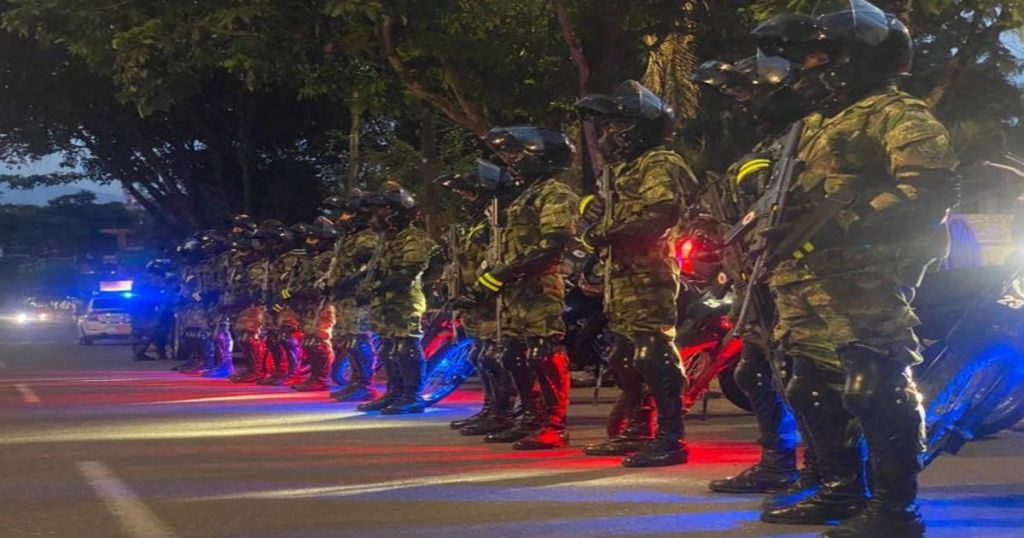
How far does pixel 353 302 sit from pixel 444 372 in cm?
180

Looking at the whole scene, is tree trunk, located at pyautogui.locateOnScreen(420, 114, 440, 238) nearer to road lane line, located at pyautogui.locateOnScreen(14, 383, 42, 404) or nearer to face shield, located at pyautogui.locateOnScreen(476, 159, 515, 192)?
road lane line, located at pyautogui.locateOnScreen(14, 383, 42, 404)

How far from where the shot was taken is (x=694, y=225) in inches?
431

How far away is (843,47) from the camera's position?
5785 mm

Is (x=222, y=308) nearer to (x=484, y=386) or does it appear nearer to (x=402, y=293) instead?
(x=402, y=293)

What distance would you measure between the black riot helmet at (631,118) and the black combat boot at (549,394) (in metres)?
1.72

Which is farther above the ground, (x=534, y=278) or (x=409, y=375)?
(x=534, y=278)

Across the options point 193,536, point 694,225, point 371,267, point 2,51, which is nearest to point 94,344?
point 2,51

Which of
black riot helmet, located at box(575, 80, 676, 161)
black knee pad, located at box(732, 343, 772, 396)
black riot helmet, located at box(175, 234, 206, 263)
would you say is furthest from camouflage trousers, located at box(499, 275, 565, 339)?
black riot helmet, located at box(175, 234, 206, 263)

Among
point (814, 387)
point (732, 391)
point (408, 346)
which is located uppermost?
point (408, 346)

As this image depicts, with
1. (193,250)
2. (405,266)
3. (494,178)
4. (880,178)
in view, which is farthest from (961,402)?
(193,250)

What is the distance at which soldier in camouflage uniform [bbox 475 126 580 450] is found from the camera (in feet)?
31.6

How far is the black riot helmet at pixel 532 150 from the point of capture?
32.4 feet

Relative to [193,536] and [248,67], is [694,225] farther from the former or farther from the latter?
[248,67]

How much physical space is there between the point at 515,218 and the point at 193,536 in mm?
4298
